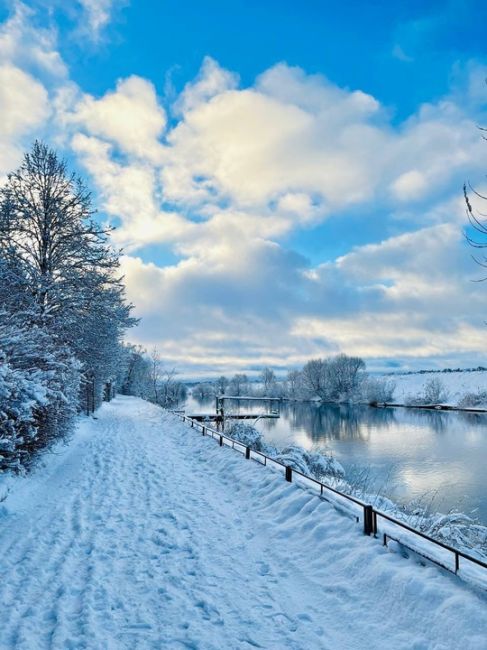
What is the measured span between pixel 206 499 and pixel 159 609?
14.6ft

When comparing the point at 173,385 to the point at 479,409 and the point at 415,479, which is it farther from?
the point at 415,479

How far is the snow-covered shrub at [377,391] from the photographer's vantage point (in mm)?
76625

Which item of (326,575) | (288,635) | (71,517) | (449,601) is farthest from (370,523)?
(71,517)

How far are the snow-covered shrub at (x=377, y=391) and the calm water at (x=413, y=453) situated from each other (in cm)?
3014

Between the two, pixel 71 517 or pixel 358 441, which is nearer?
pixel 71 517

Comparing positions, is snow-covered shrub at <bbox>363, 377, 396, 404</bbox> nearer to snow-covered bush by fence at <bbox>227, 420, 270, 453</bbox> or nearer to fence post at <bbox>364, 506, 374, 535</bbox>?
snow-covered bush by fence at <bbox>227, 420, 270, 453</bbox>

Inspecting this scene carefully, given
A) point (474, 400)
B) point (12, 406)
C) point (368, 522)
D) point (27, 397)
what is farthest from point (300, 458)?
point (474, 400)

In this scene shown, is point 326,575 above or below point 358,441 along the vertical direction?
above

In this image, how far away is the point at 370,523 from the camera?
629cm

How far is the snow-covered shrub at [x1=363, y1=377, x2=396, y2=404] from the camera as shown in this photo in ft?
251

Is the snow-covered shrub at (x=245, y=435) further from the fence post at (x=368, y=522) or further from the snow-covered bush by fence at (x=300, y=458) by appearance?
the fence post at (x=368, y=522)

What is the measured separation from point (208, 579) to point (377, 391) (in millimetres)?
77624

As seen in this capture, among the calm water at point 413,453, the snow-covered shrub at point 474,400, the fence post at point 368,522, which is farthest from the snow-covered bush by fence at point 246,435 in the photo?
the snow-covered shrub at point 474,400

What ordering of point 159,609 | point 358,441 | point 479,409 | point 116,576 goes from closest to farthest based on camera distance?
point 159,609 → point 116,576 → point 358,441 → point 479,409
